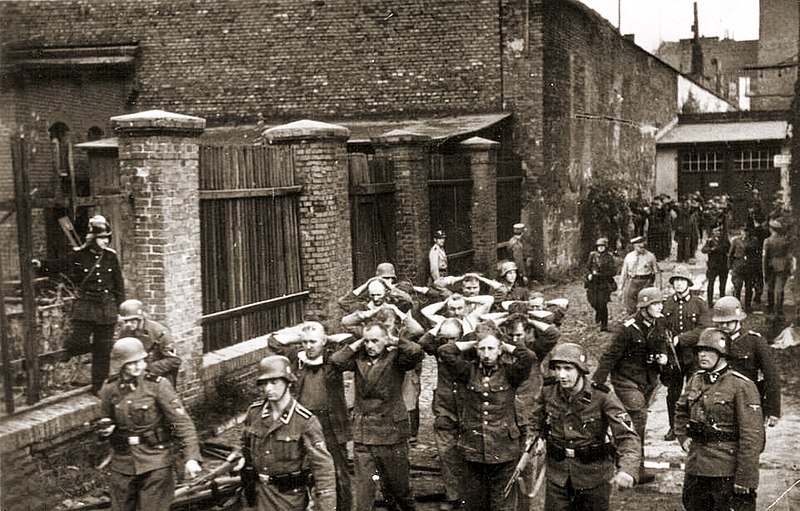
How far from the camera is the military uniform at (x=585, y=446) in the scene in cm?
595

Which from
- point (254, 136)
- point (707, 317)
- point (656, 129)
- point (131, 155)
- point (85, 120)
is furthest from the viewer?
point (656, 129)

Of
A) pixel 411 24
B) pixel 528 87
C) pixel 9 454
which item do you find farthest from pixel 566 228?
pixel 9 454

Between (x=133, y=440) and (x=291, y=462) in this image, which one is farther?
(x=133, y=440)

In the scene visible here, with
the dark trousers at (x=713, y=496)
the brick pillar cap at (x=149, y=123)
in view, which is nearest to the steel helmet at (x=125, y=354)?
the brick pillar cap at (x=149, y=123)

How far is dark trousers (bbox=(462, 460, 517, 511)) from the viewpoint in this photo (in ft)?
21.6

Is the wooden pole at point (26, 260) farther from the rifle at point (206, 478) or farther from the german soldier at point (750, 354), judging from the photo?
the german soldier at point (750, 354)

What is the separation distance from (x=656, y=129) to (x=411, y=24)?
17408 millimetres

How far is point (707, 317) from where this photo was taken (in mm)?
9211

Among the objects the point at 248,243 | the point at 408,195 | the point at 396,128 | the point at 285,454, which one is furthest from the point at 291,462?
the point at 396,128

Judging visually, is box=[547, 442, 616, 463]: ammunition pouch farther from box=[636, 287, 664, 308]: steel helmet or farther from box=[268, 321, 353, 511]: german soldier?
box=[636, 287, 664, 308]: steel helmet

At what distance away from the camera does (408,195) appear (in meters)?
14.3

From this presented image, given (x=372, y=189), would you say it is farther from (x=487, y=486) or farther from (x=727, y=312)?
(x=487, y=486)

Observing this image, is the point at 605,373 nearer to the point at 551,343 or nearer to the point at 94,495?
the point at 551,343

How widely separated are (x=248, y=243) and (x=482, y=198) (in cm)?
803
